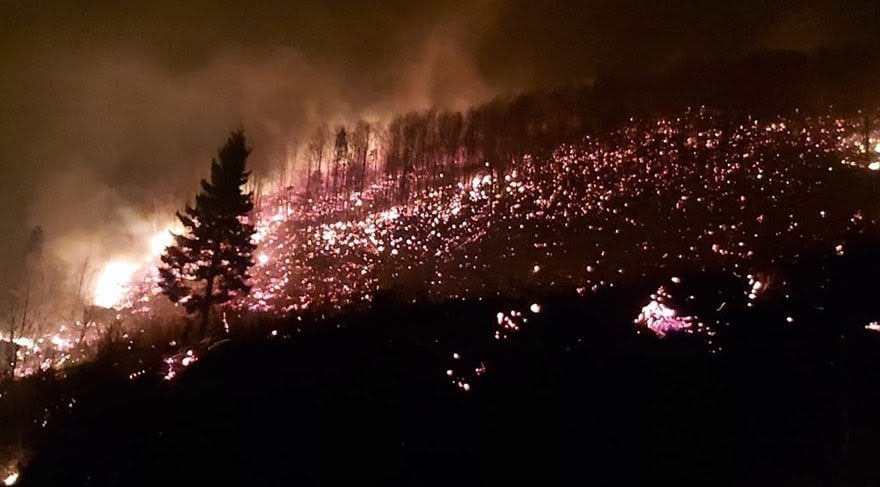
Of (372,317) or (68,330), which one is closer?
(372,317)

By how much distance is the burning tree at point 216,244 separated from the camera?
46.7m

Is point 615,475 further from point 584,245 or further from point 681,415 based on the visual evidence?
point 584,245

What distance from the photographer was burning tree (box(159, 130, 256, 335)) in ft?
153

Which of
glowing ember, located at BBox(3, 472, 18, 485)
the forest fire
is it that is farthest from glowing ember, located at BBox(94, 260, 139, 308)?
glowing ember, located at BBox(3, 472, 18, 485)

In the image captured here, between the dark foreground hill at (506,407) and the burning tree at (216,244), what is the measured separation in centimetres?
2321

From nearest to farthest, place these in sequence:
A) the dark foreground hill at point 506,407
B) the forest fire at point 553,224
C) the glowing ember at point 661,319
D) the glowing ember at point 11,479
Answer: the dark foreground hill at point 506,407 → the glowing ember at point 11,479 → the glowing ember at point 661,319 → the forest fire at point 553,224

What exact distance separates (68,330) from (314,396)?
60.7m

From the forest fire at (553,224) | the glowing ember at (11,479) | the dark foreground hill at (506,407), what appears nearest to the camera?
the dark foreground hill at (506,407)

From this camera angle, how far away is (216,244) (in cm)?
4675

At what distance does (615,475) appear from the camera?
681 inches

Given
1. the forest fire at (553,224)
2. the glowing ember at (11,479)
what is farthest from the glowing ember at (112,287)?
the glowing ember at (11,479)

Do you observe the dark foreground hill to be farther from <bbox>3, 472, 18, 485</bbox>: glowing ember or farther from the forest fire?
the forest fire

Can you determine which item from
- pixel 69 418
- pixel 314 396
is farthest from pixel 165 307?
pixel 314 396

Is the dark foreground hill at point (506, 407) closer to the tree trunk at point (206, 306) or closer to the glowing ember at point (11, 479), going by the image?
the glowing ember at point (11, 479)
